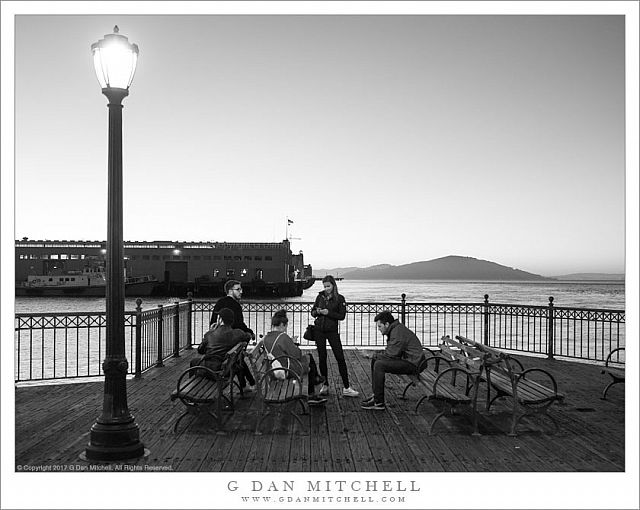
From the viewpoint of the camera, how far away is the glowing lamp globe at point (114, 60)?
20.4ft

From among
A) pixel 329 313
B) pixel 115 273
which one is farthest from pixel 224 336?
pixel 115 273

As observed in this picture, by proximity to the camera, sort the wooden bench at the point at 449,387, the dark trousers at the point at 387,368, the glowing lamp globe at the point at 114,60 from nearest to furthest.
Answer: the glowing lamp globe at the point at 114,60
the wooden bench at the point at 449,387
the dark trousers at the point at 387,368

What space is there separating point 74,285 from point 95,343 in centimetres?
7741

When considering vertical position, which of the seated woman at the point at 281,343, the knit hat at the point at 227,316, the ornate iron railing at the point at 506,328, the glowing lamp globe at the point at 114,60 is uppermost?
the glowing lamp globe at the point at 114,60

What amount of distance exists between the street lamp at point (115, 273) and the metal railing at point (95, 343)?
5.63ft

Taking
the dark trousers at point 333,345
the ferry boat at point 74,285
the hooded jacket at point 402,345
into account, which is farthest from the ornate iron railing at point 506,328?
the ferry boat at point 74,285

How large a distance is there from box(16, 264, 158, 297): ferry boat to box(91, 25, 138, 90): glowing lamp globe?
91.2m

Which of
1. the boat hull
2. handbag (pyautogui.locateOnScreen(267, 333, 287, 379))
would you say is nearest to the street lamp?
handbag (pyautogui.locateOnScreen(267, 333, 287, 379))

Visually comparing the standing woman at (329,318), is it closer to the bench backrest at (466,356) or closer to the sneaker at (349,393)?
the sneaker at (349,393)

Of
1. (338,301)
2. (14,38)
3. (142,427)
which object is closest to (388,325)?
(338,301)

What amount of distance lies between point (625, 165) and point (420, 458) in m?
3.54

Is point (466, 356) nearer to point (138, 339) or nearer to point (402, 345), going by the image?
point (402, 345)

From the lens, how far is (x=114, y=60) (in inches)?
248

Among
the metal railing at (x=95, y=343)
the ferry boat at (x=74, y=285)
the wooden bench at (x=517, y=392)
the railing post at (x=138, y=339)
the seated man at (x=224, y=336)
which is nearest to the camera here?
the wooden bench at (x=517, y=392)
